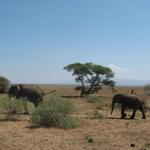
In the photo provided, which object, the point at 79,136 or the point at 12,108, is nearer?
the point at 79,136

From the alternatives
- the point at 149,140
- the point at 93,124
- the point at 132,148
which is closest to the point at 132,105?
the point at 93,124

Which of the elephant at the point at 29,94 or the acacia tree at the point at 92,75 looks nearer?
the elephant at the point at 29,94

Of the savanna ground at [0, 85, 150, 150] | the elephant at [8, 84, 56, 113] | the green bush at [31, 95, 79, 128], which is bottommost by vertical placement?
the savanna ground at [0, 85, 150, 150]

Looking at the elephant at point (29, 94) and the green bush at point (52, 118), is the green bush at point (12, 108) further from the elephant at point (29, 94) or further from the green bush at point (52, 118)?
the elephant at point (29, 94)

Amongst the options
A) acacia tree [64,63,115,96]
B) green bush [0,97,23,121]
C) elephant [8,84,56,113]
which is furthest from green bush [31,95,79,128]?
acacia tree [64,63,115,96]

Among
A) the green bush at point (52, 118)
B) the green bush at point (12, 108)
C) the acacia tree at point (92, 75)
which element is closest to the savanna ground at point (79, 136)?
the green bush at point (52, 118)

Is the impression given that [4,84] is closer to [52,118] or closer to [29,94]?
[29,94]

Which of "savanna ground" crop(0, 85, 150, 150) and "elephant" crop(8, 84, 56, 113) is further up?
"elephant" crop(8, 84, 56, 113)

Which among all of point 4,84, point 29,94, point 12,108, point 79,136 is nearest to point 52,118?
point 79,136

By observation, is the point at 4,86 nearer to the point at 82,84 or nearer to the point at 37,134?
the point at 82,84

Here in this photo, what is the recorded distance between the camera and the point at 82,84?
172 feet

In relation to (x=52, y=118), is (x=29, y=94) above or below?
above

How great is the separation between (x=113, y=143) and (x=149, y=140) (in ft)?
4.60

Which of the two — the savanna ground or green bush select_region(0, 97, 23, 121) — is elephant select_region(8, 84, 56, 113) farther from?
the savanna ground
